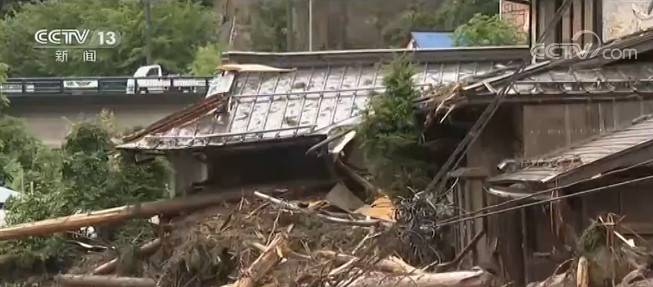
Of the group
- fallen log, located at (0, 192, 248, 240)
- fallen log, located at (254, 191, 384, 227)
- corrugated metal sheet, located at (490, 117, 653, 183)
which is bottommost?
fallen log, located at (0, 192, 248, 240)

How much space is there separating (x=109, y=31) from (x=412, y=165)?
109 ft

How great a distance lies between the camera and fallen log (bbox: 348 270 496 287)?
7992 mm

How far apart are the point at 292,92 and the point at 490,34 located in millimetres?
11694

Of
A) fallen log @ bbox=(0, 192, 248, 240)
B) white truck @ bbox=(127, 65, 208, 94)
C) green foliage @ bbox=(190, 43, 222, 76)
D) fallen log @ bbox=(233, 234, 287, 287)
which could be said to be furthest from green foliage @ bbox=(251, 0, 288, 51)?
fallen log @ bbox=(233, 234, 287, 287)

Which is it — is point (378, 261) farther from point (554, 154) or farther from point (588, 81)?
point (588, 81)

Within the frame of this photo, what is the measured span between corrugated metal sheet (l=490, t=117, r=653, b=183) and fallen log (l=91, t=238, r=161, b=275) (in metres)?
5.92

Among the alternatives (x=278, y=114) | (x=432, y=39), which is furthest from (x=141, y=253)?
(x=432, y=39)

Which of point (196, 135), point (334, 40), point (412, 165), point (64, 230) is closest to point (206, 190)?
point (196, 135)

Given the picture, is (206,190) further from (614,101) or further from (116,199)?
(614,101)

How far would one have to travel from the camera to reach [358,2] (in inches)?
1350

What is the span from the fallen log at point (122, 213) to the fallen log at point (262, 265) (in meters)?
4.28

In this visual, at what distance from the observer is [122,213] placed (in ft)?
46.4

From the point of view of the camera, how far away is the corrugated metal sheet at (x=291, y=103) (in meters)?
13.7
